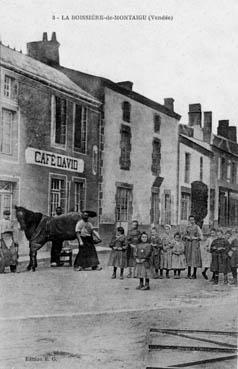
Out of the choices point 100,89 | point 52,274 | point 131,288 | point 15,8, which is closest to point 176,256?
point 131,288

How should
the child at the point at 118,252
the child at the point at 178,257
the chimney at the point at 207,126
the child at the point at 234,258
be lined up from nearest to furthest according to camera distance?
the chimney at the point at 207,126 < the child at the point at 234,258 < the child at the point at 118,252 < the child at the point at 178,257

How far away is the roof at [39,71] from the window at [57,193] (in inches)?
35.8

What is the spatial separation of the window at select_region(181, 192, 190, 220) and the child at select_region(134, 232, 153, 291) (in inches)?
18.0

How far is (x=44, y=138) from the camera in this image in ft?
16.9

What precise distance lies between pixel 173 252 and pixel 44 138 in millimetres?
2027

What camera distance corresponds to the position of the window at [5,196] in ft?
15.9

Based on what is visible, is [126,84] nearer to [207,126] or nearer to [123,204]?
[207,126]

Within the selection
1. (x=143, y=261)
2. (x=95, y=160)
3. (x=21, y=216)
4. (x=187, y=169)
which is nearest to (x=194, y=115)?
(x=187, y=169)

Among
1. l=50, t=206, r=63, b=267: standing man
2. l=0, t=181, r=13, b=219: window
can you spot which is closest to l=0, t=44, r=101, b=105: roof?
l=0, t=181, r=13, b=219: window

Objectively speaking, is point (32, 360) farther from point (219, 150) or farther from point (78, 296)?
point (219, 150)

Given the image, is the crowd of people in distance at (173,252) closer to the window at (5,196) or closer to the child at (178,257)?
the child at (178,257)

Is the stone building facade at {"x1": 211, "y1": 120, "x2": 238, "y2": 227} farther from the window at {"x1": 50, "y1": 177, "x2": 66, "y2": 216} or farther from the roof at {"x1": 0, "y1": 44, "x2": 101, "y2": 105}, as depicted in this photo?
the window at {"x1": 50, "y1": 177, "x2": 66, "y2": 216}

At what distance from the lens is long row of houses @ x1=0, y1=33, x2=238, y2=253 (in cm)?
502

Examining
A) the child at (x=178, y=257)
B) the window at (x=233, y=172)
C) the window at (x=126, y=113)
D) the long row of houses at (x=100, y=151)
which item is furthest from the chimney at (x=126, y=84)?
the child at (x=178, y=257)
